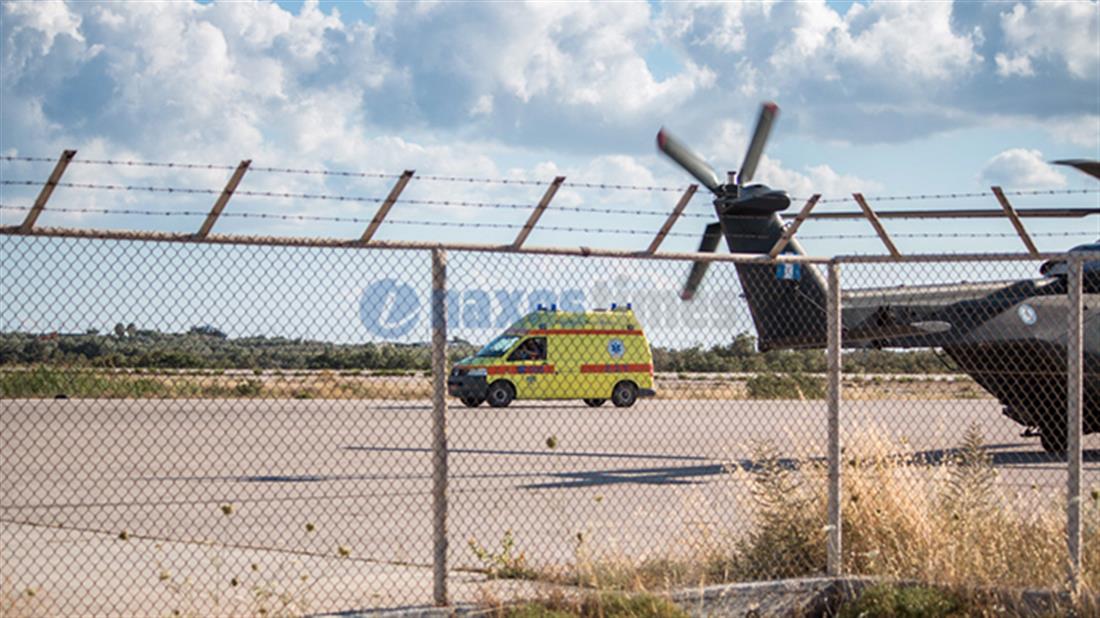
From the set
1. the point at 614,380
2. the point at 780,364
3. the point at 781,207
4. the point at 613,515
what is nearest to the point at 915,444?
the point at 781,207

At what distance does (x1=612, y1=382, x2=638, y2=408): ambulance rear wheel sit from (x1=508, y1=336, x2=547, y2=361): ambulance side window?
2.20m

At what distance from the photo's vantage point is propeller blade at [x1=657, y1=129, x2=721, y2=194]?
18.9 m

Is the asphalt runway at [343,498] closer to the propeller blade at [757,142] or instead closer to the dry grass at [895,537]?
the dry grass at [895,537]

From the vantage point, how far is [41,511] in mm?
12227

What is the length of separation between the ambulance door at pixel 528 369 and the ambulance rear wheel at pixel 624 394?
2.03 m

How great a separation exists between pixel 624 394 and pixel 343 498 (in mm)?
17951

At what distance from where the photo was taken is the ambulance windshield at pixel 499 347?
29.7 metres

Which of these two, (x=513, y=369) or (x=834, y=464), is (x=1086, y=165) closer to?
(x=834, y=464)

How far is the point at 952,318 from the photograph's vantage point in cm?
1781

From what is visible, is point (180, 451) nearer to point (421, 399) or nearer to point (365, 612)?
point (365, 612)

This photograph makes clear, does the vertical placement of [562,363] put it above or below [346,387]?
above

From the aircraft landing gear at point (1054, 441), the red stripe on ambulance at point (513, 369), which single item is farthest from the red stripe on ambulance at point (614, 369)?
the aircraft landing gear at point (1054, 441)

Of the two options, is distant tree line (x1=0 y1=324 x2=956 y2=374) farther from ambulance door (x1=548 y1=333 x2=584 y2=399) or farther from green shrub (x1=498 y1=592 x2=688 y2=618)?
ambulance door (x1=548 y1=333 x2=584 y2=399)

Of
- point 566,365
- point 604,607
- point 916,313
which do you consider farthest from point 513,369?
point 604,607
